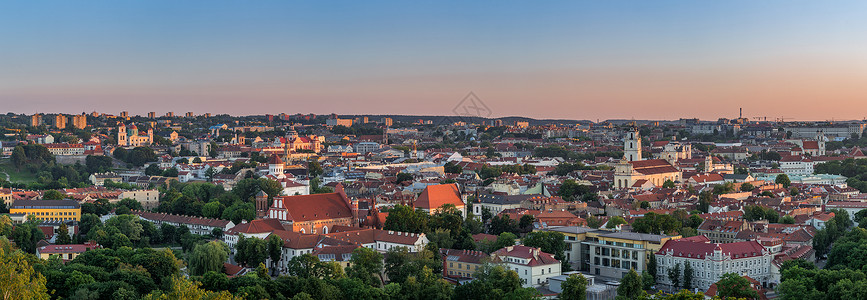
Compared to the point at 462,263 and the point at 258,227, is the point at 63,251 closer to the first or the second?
the point at 258,227

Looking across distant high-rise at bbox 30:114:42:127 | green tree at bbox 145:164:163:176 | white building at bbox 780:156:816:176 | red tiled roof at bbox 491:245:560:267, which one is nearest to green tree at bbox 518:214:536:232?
red tiled roof at bbox 491:245:560:267

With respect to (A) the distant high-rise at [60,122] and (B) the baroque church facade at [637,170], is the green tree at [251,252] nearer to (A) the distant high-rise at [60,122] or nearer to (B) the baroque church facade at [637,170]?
(B) the baroque church facade at [637,170]

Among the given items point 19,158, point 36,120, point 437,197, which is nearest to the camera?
point 437,197

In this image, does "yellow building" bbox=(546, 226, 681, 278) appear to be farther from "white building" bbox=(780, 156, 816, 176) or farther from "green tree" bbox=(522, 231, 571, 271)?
"white building" bbox=(780, 156, 816, 176)

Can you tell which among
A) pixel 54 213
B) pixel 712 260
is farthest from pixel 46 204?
pixel 712 260

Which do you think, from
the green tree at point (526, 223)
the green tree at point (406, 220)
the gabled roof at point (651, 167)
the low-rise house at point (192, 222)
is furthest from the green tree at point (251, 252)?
the gabled roof at point (651, 167)

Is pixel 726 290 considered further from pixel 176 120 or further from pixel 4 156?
pixel 176 120
